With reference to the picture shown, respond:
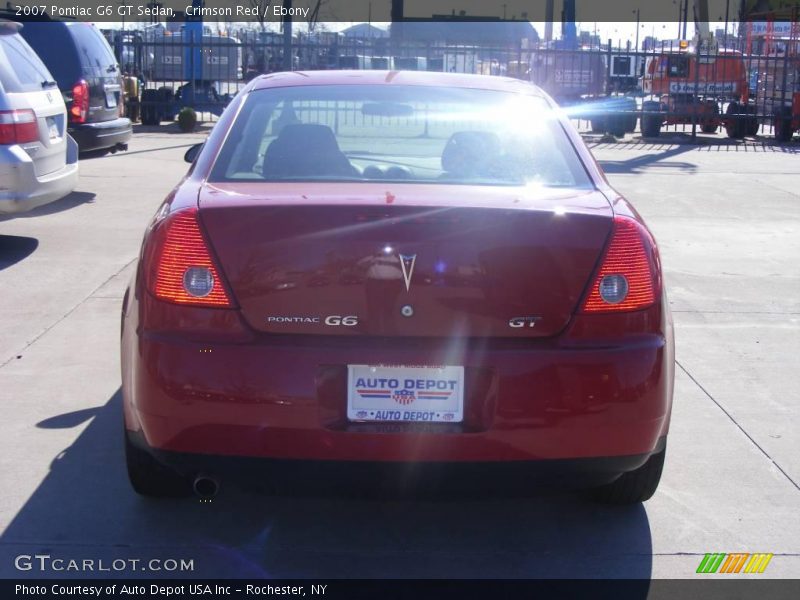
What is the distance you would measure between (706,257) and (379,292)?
667 centimetres

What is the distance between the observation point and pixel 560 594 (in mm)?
3578

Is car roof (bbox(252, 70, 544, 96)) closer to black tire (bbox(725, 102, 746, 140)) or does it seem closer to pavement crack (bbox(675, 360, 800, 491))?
pavement crack (bbox(675, 360, 800, 491))

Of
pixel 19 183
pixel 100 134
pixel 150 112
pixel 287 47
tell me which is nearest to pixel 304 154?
pixel 19 183

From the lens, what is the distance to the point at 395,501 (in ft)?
12.7

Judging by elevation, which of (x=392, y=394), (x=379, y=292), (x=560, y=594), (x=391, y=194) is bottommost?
(x=560, y=594)

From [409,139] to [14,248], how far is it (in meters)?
4.99

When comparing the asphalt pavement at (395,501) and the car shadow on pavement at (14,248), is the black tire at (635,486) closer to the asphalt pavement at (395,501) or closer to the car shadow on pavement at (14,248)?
the asphalt pavement at (395,501)

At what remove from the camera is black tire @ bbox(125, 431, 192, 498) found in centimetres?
393

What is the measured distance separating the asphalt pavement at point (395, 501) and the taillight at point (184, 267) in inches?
32.3

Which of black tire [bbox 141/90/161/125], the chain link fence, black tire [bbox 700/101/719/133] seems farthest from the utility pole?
black tire [bbox 700/101/719/133]

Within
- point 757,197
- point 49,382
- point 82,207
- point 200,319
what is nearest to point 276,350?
point 200,319

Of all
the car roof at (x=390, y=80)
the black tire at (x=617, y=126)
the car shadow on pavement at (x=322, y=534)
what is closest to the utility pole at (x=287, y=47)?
the black tire at (x=617, y=126)

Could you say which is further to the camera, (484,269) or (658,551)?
(658,551)

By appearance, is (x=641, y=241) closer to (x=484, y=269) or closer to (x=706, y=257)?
(x=484, y=269)
